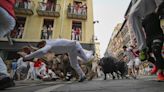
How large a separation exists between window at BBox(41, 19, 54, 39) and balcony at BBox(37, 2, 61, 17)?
617 millimetres

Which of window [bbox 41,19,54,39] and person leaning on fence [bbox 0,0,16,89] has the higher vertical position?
window [bbox 41,19,54,39]

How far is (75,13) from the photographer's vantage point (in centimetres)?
1906

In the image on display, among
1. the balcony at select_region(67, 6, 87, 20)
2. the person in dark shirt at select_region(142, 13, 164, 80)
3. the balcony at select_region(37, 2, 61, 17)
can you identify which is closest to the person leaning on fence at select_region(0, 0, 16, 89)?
the person in dark shirt at select_region(142, 13, 164, 80)

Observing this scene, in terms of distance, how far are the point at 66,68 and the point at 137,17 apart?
525 centimetres

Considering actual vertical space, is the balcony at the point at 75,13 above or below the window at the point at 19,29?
above

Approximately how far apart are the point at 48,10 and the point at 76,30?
114 inches

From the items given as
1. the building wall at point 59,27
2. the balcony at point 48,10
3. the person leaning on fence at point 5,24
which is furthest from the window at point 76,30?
the person leaning on fence at point 5,24

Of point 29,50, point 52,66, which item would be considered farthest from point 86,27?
point 29,50

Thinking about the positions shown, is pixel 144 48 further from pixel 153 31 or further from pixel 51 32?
pixel 51 32

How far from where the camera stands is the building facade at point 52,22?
59.2 ft

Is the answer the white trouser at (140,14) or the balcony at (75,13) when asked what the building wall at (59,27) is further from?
the white trouser at (140,14)

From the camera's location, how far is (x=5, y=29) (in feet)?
10.8

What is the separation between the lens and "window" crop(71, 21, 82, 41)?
18.5 meters

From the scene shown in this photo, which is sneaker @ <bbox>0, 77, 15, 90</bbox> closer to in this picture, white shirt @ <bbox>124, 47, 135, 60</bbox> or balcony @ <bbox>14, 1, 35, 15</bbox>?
white shirt @ <bbox>124, 47, 135, 60</bbox>
